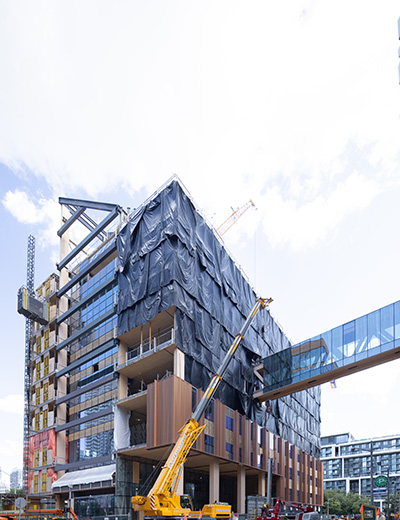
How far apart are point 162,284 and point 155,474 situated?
64.8 ft

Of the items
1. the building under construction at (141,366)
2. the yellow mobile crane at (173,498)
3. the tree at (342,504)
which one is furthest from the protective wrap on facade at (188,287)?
the tree at (342,504)

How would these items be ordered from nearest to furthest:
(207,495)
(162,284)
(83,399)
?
(162,284) < (83,399) < (207,495)

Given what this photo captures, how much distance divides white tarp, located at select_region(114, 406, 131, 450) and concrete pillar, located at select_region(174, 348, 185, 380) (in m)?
8.80

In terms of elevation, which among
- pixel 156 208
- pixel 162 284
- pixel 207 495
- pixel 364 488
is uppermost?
pixel 156 208

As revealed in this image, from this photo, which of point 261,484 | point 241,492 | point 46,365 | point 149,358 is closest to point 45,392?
point 46,365

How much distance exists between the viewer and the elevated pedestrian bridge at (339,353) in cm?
4500

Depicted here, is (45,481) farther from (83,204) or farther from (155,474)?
(83,204)

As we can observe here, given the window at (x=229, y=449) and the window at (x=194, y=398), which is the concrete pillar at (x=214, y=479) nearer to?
the window at (x=229, y=449)

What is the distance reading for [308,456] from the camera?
84500 millimetres

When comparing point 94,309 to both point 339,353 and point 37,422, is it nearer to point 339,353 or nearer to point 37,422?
point 37,422

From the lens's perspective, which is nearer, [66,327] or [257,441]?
[257,441]

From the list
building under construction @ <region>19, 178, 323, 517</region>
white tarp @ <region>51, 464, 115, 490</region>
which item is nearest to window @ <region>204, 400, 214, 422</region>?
building under construction @ <region>19, 178, 323, 517</region>

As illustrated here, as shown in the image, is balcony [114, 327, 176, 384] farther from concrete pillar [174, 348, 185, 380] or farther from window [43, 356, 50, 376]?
window [43, 356, 50, 376]

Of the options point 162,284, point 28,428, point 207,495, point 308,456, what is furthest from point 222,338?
point 308,456
